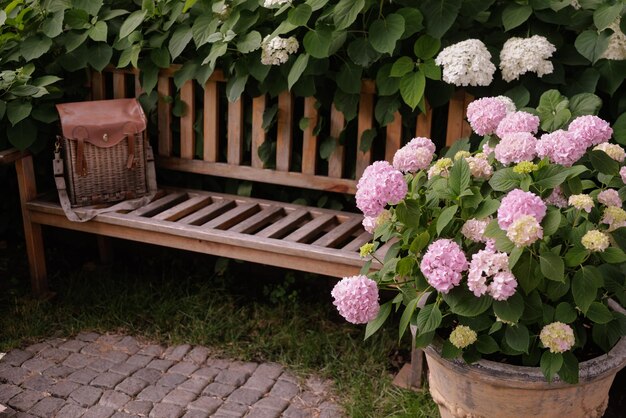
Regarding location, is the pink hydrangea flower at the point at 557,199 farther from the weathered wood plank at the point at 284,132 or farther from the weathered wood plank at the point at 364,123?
the weathered wood plank at the point at 284,132

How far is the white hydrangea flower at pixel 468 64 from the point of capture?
3.33 m

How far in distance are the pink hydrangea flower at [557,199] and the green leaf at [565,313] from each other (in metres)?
0.31

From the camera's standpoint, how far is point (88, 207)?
13.8 feet

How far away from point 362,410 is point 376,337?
58 cm

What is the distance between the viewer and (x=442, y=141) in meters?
4.01

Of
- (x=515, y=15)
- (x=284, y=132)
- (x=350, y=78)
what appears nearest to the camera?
(x=515, y=15)

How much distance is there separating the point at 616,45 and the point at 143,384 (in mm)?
2346

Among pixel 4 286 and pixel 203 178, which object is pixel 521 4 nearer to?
pixel 203 178

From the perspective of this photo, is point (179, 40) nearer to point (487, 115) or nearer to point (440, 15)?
point (440, 15)

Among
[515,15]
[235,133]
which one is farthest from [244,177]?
[515,15]

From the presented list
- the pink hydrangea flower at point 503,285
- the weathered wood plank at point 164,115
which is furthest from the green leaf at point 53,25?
the pink hydrangea flower at point 503,285

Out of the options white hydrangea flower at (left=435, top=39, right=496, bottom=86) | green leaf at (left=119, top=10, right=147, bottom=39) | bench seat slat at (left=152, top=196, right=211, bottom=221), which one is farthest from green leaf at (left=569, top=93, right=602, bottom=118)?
green leaf at (left=119, top=10, right=147, bottom=39)

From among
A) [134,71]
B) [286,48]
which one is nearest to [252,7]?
[286,48]

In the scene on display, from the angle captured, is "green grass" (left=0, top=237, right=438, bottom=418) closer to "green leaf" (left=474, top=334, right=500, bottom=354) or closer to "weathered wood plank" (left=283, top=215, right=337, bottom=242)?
"weathered wood plank" (left=283, top=215, right=337, bottom=242)
